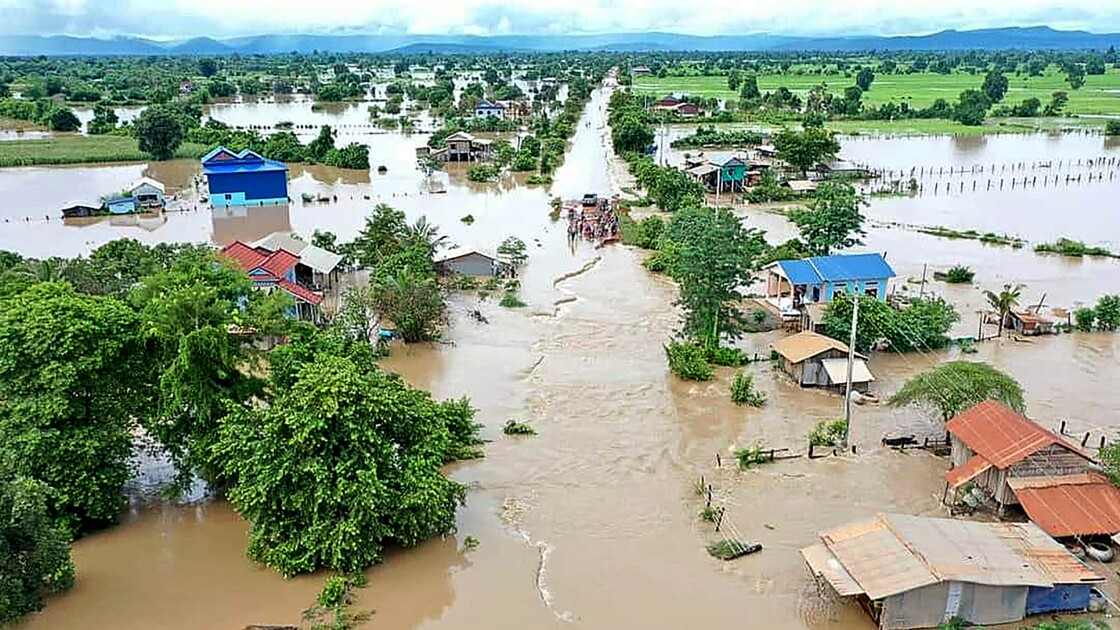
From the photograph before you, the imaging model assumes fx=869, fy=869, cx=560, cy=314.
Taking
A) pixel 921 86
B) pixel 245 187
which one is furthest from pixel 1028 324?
pixel 921 86

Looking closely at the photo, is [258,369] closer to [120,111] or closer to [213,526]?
[213,526]

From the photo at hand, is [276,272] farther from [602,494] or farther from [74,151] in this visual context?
[74,151]

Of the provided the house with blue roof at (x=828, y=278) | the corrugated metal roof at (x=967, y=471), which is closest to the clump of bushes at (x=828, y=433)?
the corrugated metal roof at (x=967, y=471)

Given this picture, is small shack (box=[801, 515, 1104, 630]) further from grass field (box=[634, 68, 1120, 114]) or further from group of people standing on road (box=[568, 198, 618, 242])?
grass field (box=[634, 68, 1120, 114])

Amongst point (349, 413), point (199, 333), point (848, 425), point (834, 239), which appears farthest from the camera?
point (834, 239)

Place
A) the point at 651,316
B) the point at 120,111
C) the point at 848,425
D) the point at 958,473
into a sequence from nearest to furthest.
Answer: the point at 958,473, the point at 848,425, the point at 651,316, the point at 120,111

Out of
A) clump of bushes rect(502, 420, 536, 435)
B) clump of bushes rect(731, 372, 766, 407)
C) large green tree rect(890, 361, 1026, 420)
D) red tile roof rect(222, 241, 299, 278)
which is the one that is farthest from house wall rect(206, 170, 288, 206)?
large green tree rect(890, 361, 1026, 420)

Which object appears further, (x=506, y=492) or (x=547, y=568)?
(x=506, y=492)

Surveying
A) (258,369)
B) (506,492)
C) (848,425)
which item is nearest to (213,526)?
(258,369)
